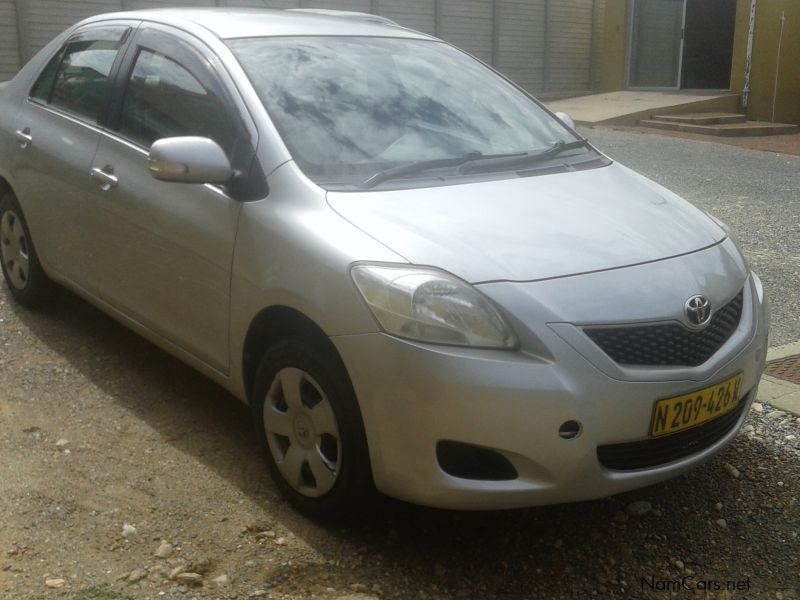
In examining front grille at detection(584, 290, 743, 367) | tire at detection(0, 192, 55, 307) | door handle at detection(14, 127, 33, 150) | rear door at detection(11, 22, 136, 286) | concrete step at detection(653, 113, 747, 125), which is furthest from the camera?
concrete step at detection(653, 113, 747, 125)

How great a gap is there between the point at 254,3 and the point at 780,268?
529 inches

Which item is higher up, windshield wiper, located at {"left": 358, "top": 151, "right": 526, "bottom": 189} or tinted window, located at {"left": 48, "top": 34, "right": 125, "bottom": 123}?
tinted window, located at {"left": 48, "top": 34, "right": 125, "bottom": 123}

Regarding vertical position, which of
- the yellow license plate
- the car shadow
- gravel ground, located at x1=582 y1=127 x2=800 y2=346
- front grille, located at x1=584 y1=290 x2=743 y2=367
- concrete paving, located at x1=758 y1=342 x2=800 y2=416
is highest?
front grille, located at x1=584 y1=290 x2=743 y2=367

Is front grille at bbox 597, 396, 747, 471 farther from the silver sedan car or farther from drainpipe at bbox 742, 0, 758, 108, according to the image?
drainpipe at bbox 742, 0, 758, 108

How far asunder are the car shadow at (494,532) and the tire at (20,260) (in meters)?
1.52

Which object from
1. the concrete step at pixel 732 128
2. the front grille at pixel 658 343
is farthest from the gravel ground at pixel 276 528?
the concrete step at pixel 732 128

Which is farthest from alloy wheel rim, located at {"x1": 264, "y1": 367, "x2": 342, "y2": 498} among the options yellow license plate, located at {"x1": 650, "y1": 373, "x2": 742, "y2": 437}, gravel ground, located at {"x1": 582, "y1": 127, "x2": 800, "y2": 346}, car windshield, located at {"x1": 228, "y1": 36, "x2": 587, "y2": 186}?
gravel ground, located at {"x1": 582, "y1": 127, "x2": 800, "y2": 346}

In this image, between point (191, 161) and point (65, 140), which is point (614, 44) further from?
point (191, 161)

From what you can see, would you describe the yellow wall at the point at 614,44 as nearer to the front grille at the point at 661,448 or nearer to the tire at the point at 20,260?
the tire at the point at 20,260

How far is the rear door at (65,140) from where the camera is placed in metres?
4.71

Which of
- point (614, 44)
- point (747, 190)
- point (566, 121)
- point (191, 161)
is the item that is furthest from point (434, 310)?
point (614, 44)

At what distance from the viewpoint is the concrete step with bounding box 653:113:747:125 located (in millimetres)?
16016

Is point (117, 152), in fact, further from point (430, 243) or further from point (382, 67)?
point (430, 243)

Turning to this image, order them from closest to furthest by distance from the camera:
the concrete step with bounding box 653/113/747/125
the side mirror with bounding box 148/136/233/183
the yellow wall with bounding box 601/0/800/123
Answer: the side mirror with bounding box 148/136/233/183 → the concrete step with bounding box 653/113/747/125 → the yellow wall with bounding box 601/0/800/123
